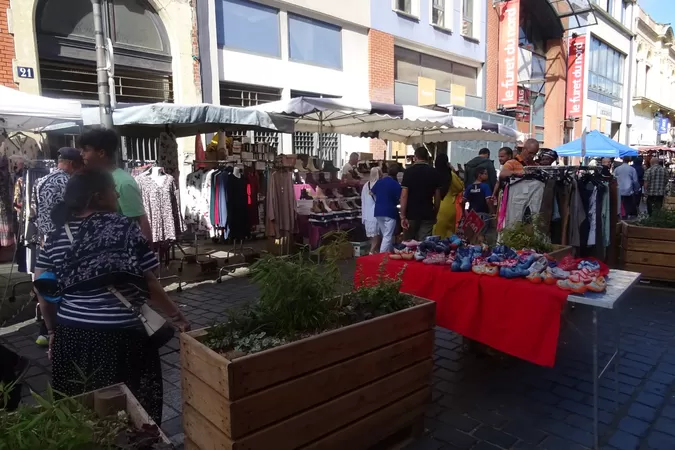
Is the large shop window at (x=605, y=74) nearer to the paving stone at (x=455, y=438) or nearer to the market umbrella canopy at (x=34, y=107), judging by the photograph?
the market umbrella canopy at (x=34, y=107)

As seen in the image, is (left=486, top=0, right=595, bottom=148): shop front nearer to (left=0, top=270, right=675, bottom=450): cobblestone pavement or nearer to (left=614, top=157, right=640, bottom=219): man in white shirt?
(left=614, top=157, right=640, bottom=219): man in white shirt

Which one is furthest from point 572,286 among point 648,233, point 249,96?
point 249,96

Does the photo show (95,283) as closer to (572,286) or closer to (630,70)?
(572,286)

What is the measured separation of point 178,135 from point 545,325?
7.25 m

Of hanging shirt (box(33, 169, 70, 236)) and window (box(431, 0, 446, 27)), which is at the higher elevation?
window (box(431, 0, 446, 27))

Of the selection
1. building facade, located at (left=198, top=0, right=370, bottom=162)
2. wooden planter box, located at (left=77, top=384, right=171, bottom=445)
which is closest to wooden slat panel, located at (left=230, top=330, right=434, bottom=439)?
wooden planter box, located at (left=77, top=384, right=171, bottom=445)

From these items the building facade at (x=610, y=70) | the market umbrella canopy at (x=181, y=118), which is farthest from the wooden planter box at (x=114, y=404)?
the building facade at (x=610, y=70)

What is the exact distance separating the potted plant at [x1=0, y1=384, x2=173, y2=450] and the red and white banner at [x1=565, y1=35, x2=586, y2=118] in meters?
25.3

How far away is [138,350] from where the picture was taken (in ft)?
7.99

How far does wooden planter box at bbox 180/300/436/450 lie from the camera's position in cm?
212

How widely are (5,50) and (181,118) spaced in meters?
3.78

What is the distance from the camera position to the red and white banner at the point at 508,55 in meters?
18.3

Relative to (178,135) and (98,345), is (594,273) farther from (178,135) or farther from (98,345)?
(178,135)

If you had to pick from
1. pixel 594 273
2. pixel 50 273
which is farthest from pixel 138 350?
pixel 594 273
